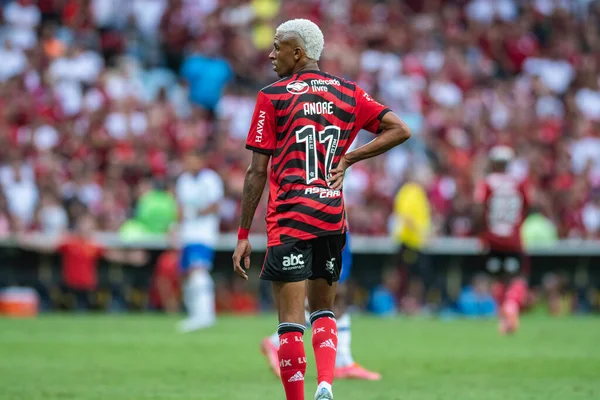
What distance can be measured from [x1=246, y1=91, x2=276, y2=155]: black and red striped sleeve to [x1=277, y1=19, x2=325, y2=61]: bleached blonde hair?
1.43 feet

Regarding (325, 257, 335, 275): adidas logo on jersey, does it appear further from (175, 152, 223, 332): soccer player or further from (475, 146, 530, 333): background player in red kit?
(475, 146, 530, 333): background player in red kit

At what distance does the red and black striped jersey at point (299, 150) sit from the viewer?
6.96 meters

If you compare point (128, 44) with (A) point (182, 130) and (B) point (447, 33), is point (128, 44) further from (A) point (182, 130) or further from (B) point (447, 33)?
(B) point (447, 33)

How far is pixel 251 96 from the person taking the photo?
23359 millimetres

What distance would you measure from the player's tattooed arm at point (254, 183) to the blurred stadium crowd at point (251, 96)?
511 inches

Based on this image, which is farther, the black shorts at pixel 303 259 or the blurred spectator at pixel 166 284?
the blurred spectator at pixel 166 284

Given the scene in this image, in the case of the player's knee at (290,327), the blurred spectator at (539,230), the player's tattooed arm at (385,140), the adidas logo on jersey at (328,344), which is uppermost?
the player's tattooed arm at (385,140)

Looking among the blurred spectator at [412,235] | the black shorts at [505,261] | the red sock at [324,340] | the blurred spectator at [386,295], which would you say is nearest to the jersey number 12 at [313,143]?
the red sock at [324,340]

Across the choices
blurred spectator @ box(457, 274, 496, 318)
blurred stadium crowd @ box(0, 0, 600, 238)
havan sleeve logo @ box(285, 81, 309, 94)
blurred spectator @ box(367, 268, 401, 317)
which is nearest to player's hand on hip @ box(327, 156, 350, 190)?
havan sleeve logo @ box(285, 81, 309, 94)

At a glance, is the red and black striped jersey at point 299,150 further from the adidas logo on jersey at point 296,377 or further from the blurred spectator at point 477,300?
the blurred spectator at point 477,300

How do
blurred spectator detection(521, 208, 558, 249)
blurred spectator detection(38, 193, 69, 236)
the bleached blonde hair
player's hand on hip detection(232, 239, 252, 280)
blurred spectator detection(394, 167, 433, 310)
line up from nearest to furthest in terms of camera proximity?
player's hand on hip detection(232, 239, 252, 280)
the bleached blonde hair
blurred spectator detection(38, 193, 69, 236)
blurred spectator detection(394, 167, 433, 310)
blurred spectator detection(521, 208, 558, 249)

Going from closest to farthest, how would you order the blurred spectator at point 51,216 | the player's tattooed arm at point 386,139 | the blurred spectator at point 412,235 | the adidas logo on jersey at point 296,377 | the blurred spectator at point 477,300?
the adidas logo on jersey at point 296,377, the player's tattooed arm at point 386,139, the blurred spectator at point 51,216, the blurred spectator at point 412,235, the blurred spectator at point 477,300

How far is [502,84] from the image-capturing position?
26.2 metres

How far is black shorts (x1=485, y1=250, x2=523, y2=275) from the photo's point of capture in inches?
674
